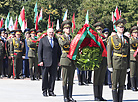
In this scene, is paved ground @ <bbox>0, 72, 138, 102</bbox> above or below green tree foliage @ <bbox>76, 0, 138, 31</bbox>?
below

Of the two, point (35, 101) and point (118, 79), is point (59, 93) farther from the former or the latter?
point (118, 79)

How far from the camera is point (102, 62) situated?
12336 millimetres

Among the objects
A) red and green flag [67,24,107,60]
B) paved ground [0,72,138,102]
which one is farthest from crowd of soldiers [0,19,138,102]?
paved ground [0,72,138,102]

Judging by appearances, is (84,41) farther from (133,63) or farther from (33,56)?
(33,56)

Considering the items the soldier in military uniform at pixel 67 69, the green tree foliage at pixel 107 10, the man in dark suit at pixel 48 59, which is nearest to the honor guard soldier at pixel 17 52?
the man in dark suit at pixel 48 59

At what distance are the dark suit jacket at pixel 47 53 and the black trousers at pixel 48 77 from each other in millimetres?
166

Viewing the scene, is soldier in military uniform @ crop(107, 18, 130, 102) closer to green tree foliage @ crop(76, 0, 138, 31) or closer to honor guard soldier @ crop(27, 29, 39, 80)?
honor guard soldier @ crop(27, 29, 39, 80)

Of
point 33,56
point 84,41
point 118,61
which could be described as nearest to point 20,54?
point 33,56

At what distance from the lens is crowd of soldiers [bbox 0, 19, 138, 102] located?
10.9m

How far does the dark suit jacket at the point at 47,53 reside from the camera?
1338 cm

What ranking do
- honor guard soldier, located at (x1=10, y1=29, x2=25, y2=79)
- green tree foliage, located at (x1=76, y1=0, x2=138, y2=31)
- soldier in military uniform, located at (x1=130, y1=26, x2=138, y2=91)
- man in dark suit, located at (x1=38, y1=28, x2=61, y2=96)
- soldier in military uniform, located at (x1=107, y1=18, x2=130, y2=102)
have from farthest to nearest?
green tree foliage, located at (x1=76, y1=0, x2=138, y2=31) → honor guard soldier, located at (x1=10, y1=29, x2=25, y2=79) → soldier in military uniform, located at (x1=130, y1=26, x2=138, y2=91) → man in dark suit, located at (x1=38, y1=28, x2=61, y2=96) → soldier in military uniform, located at (x1=107, y1=18, x2=130, y2=102)

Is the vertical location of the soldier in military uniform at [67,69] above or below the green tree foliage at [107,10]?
below

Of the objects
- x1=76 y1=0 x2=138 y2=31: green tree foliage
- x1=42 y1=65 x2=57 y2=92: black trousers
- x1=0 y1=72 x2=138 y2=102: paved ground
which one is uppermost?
x1=76 y1=0 x2=138 y2=31: green tree foliage

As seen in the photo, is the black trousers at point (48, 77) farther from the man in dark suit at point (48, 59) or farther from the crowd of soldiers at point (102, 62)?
the crowd of soldiers at point (102, 62)
